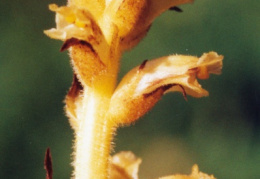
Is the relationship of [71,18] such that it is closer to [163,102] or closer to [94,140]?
[94,140]

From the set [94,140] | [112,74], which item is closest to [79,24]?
[112,74]

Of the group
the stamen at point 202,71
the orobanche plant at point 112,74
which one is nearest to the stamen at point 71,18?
the orobanche plant at point 112,74

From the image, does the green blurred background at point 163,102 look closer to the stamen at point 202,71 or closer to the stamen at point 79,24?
the stamen at point 202,71

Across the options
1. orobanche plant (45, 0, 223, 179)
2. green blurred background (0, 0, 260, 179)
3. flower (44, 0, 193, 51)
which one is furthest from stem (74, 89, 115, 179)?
green blurred background (0, 0, 260, 179)

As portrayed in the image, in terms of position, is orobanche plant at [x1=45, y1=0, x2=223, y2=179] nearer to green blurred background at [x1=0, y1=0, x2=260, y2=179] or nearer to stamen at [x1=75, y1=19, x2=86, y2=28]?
stamen at [x1=75, y1=19, x2=86, y2=28]

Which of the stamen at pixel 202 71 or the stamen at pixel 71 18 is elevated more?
the stamen at pixel 71 18

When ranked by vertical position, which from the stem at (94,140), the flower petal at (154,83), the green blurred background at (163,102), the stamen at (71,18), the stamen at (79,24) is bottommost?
the stem at (94,140)

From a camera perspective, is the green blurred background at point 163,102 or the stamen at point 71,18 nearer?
the stamen at point 71,18

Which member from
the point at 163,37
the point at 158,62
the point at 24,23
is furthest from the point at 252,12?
the point at 158,62

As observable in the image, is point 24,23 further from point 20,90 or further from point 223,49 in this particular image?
point 223,49
